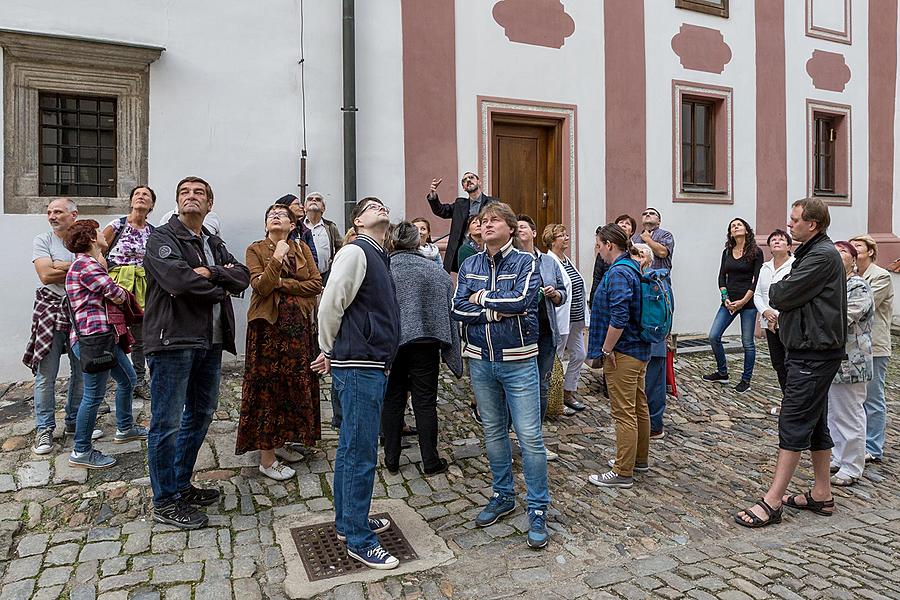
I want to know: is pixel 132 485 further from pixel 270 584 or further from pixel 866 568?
pixel 866 568

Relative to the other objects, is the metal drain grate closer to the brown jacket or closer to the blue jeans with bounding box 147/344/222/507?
the blue jeans with bounding box 147/344/222/507

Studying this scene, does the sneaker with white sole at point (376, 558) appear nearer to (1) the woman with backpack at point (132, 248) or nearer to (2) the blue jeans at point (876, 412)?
(1) the woman with backpack at point (132, 248)

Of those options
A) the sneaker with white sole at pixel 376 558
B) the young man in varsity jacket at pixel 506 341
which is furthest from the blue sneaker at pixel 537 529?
the sneaker with white sole at pixel 376 558

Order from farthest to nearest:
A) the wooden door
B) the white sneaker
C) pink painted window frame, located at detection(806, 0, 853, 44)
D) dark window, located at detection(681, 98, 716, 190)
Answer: pink painted window frame, located at detection(806, 0, 853, 44)
dark window, located at detection(681, 98, 716, 190)
the wooden door
the white sneaker

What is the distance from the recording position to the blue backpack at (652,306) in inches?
187

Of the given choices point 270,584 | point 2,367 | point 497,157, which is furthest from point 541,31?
point 270,584

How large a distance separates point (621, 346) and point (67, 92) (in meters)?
6.05

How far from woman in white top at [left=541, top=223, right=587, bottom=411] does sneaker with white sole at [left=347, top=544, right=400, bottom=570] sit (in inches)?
112

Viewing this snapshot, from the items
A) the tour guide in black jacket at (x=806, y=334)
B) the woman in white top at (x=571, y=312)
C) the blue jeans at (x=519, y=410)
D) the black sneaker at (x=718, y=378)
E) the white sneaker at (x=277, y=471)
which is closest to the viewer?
the blue jeans at (x=519, y=410)

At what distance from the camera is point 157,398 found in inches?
156

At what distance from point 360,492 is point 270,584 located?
64 centimetres

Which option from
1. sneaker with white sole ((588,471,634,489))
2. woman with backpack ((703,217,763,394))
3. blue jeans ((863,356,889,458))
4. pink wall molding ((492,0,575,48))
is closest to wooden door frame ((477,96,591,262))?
pink wall molding ((492,0,575,48))

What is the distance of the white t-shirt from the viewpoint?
17.1 feet

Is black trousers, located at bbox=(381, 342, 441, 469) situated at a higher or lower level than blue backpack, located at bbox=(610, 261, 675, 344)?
lower
